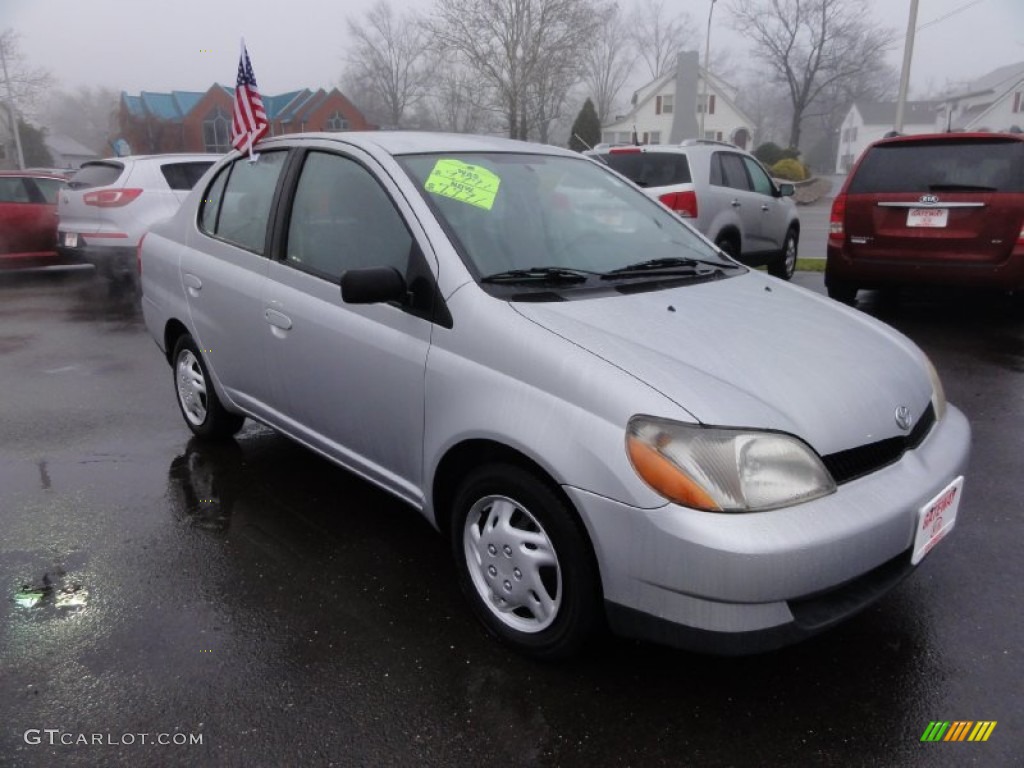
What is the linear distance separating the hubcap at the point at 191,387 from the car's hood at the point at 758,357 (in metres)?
2.53

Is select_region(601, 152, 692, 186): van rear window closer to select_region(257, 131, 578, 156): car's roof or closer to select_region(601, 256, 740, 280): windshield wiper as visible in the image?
select_region(257, 131, 578, 156): car's roof

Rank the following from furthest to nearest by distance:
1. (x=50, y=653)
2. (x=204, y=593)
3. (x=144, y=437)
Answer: (x=144, y=437) < (x=204, y=593) < (x=50, y=653)

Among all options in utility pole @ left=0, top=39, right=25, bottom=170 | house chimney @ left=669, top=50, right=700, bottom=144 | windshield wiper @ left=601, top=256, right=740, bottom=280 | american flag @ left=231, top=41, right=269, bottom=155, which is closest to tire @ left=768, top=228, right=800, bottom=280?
windshield wiper @ left=601, top=256, right=740, bottom=280

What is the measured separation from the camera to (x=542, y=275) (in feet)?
9.16

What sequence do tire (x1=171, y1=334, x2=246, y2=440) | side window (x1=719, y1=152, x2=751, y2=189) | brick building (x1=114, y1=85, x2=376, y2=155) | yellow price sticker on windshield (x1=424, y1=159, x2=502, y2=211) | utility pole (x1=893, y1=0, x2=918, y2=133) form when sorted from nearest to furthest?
yellow price sticker on windshield (x1=424, y1=159, x2=502, y2=211) < tire (x1=171, y1=334, x2=246, y2=440) < side window (x1=719, y1=152, x2=751, y2=189) < utility pole (x1=893, y1=0, x2=918, y2=133) < brick building (x1=114, y1=85, x2=376, y2=155)

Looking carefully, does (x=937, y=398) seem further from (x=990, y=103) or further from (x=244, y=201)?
(x=990, y=103)

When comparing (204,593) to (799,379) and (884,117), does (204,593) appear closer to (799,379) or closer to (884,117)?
(799,379)

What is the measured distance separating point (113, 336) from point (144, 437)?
329 cm

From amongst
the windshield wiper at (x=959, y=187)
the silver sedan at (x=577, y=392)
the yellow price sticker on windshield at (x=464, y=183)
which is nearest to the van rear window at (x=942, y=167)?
the windshield wiper at (x=959, y=187)

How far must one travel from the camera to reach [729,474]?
205 centimetres

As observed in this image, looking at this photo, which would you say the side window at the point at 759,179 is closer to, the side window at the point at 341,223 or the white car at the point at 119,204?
the white car at the point at 119,204

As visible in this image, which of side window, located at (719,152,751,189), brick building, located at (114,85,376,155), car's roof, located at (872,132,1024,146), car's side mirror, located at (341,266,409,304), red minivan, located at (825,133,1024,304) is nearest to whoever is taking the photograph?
car's side mirror, located at (341,266,409,304)

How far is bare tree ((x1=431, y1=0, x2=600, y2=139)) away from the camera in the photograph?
38.1m

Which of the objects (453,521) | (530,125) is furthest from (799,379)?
(530,125)
